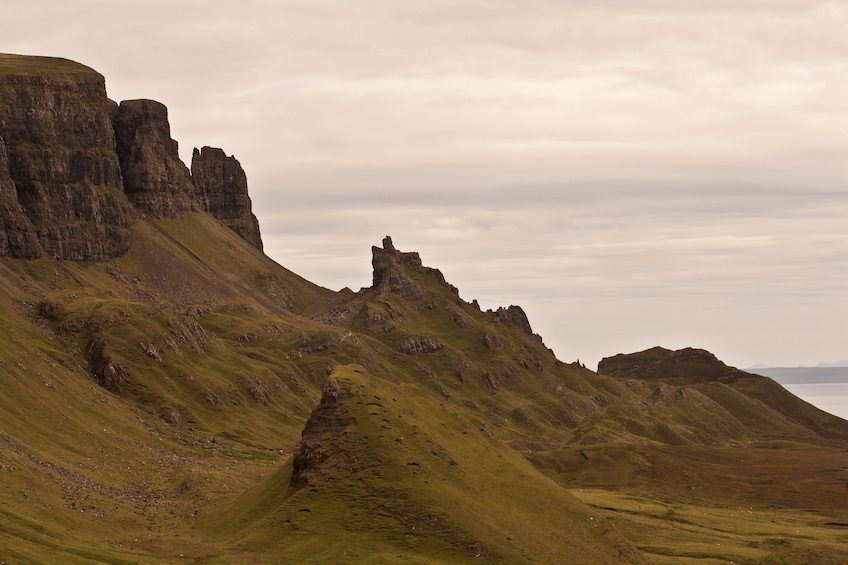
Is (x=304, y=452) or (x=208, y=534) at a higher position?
(x=304, y=452)

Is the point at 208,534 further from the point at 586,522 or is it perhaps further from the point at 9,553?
the point at 586,522

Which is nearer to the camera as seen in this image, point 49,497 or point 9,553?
point 9,553

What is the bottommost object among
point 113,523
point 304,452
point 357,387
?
point 113,523

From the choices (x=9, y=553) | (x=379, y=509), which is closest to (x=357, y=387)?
(x=379, y=509)

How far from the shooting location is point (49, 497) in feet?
614

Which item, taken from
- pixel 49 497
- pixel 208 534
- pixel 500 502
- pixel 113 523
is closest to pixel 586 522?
pixel 500 502

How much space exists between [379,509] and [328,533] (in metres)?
9.24

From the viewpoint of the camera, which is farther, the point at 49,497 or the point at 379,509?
the point at 49,497

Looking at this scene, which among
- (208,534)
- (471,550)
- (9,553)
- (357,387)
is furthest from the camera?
(357,387)

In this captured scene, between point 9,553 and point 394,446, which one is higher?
point 394,446

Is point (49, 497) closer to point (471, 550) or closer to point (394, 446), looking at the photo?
point (394, 446)

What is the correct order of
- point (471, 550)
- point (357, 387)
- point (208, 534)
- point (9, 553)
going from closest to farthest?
point (9, 553), point (471, 550), point (208, 534), point (357, 387)

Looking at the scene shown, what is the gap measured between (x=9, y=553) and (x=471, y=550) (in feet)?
214

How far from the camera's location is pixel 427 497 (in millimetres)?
171375
